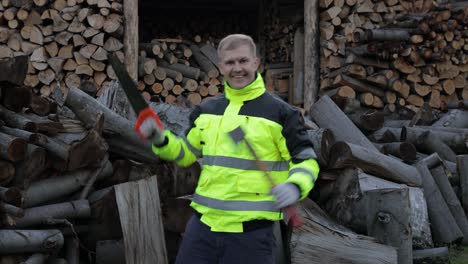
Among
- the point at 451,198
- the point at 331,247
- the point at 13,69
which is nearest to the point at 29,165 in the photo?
the point at 13,69

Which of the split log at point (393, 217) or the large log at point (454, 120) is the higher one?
the large log at point (454, 120)

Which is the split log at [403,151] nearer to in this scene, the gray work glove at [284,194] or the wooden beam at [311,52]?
the wooden beam at [311,52]

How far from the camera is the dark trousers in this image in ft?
9.10

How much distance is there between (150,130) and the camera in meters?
2.78

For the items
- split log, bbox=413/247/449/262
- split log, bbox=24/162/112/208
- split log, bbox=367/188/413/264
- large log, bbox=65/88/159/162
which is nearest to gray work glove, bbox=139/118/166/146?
split log, bbox=24/162/112/208

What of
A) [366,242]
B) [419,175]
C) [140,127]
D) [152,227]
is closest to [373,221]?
[366,242]

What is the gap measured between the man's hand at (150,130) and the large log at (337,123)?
3304 millimetres

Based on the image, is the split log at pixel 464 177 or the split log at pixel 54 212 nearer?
the split log at pixel 54 212

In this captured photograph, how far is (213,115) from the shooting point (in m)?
2.93

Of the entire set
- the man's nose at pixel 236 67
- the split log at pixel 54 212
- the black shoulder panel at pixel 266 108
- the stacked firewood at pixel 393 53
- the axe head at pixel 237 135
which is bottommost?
the split log at pixel 54 212

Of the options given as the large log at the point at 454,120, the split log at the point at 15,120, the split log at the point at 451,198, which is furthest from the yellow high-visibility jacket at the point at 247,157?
the large log at the point at 454,120

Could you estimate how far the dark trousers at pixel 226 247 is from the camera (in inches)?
109

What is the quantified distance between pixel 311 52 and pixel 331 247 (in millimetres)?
5401

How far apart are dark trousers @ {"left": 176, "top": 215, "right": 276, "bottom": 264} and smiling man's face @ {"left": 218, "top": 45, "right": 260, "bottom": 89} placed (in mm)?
684
